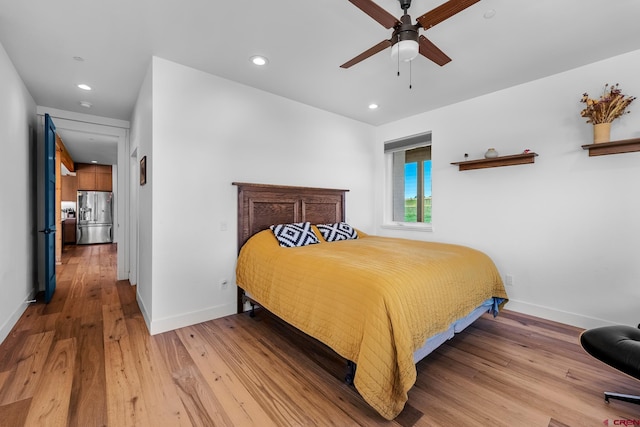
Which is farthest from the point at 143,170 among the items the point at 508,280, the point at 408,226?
the point at 508,280

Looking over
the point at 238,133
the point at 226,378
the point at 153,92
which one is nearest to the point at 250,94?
the point at 238,133

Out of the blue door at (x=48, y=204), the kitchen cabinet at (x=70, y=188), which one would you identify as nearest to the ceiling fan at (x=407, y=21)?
the blue door at (x=48, y=204)

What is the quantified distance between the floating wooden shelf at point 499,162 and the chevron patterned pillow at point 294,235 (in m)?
2.11

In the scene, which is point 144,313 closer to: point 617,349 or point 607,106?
point 617,349

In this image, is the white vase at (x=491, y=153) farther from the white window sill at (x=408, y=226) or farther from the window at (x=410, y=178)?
the white window sill at (x=408, y=226)

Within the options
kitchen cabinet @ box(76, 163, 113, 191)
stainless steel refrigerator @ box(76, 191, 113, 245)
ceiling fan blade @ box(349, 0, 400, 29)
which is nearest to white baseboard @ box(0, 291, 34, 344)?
ceiling fan blade @ box(349, 0, 400, 29)

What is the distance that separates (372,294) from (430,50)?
5.77ft

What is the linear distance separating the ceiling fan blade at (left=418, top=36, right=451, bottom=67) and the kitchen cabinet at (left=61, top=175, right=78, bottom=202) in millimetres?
10264

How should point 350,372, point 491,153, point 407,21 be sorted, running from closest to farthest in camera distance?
point 407,21
point 350,372
point 491,153

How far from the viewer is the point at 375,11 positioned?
158 centimetres

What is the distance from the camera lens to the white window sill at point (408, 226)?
4.10m

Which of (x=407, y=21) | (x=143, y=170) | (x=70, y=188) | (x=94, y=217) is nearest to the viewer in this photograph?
(x=407, y=21)

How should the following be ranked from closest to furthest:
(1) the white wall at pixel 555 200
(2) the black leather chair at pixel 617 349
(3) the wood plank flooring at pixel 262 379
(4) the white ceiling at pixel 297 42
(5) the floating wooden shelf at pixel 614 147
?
(2) the black leather chair at pixel 617 349 → (3) the wood plank flooring at pixel 262 379 → (4) the white ceiling at pixel 297 42 → (5) the floating wooden shelf at pixel 614 147 → (1) the white wall at pixel 555 200

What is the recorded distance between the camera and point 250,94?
3.25 m
